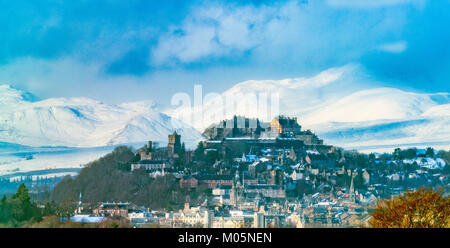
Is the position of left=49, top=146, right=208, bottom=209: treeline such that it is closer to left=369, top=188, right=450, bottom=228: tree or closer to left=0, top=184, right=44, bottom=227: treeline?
left=0, top=184, right=44, bottom=227: treeline

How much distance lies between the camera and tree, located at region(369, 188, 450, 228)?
899 cm

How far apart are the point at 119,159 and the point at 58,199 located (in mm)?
4179

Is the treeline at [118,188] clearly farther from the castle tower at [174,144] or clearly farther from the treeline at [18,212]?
the treeline at [18,212]

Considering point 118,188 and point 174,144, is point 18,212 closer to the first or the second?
point 118,188

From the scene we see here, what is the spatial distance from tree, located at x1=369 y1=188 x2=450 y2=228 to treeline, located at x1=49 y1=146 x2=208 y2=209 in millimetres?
18349

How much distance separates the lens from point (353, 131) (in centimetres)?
4088

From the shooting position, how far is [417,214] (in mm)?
9211

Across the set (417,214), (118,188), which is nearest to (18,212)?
(118,188)

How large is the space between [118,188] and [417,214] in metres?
21.0

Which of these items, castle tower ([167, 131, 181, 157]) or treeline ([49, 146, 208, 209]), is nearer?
treeline ([49, 146, 208, 209])

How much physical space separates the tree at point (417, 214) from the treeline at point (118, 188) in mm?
18349

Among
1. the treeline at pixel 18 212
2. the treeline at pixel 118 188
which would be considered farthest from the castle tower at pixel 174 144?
the treeline at pixel 18 212

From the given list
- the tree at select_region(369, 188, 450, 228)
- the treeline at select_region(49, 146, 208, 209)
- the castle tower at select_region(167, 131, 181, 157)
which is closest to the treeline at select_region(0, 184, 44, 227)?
the treeline at select_region(49, 146, 208, 209)
